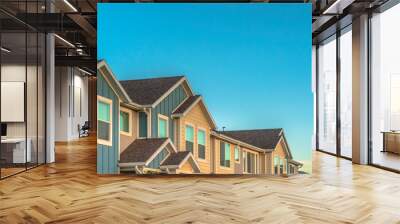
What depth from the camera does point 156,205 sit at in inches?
174

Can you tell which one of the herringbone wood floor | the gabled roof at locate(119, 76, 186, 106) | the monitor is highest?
the gabled roof at locate(119, 76, 186, 106)

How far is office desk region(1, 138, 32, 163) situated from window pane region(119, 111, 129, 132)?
1.96 metres

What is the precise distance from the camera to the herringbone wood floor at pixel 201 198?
3.89 m

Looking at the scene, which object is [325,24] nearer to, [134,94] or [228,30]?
[228,30]

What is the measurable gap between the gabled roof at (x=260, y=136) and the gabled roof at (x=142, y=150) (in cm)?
108

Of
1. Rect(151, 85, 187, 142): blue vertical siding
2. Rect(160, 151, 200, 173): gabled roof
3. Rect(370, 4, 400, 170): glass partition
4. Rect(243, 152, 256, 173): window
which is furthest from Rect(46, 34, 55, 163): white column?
Rect(370, 4, 400, 170): glass partition

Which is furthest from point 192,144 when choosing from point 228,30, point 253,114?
point 228,30

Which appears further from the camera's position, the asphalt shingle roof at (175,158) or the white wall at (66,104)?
the white wall at (66,104)

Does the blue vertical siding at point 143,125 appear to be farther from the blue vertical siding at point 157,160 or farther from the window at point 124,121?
the blue vertical siding at point 157,160

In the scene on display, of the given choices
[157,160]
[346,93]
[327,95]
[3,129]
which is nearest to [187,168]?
[157,160]

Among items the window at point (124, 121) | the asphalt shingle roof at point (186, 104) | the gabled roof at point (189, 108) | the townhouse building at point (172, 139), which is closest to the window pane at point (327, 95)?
the townhouse building at point (172, 139)

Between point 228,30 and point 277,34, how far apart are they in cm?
86

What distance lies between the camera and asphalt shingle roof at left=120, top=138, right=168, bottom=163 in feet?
21.3

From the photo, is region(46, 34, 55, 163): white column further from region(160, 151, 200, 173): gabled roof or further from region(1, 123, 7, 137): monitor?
region(160, 151, 200, 173): gabled roof
